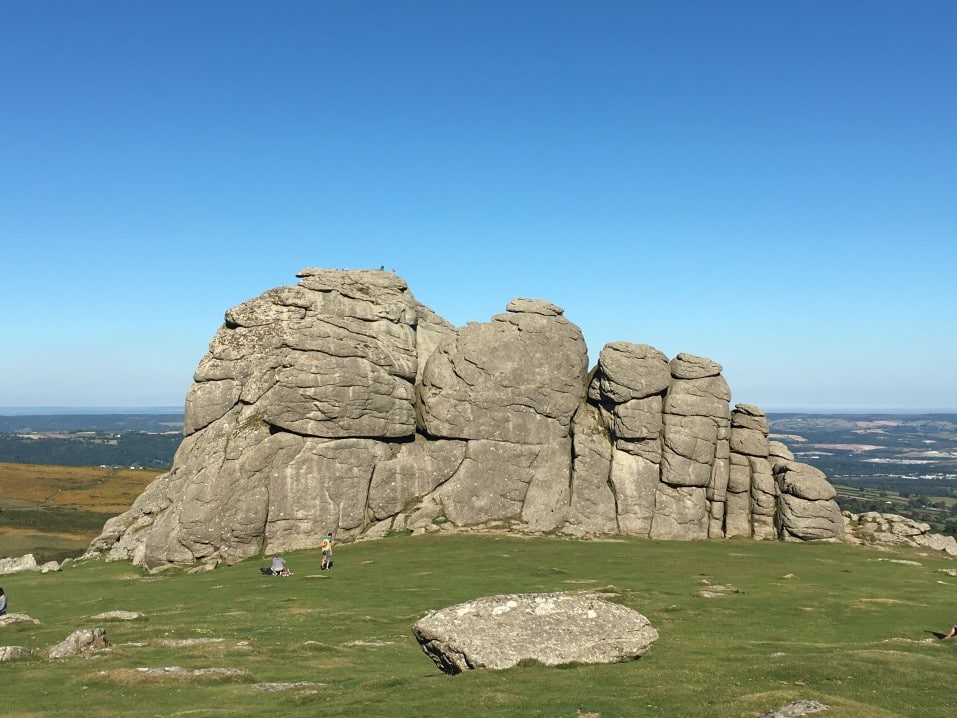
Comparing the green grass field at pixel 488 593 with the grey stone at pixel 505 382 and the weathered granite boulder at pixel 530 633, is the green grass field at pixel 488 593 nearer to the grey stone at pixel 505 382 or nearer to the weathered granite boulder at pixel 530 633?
the weathered granite boulder at pixel 530 633

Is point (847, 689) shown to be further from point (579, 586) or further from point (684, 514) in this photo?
point (684, 514)

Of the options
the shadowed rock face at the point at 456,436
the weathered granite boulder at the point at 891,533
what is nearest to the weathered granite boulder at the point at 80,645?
the shadowed rock face at the point at 456,436

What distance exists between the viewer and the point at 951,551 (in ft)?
263

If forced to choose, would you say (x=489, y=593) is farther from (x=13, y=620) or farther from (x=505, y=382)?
(x=505, y=382)

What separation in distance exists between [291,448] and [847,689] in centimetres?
6335

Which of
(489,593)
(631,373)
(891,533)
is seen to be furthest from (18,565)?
(891,533)

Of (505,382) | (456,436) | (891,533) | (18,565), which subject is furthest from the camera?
(505,382)

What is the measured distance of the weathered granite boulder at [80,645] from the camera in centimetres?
3653

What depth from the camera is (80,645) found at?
122ft

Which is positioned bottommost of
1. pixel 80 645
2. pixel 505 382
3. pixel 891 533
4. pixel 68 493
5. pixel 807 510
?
pixel 68 493

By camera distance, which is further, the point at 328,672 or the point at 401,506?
the point at 401,506

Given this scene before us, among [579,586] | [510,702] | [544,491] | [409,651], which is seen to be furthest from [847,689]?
[544,491]

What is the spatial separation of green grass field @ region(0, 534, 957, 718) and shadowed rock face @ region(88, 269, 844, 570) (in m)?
4.68

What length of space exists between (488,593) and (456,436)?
3426 centimetres
